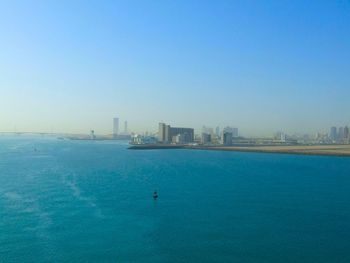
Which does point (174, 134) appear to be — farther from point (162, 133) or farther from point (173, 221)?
point (173, 221)

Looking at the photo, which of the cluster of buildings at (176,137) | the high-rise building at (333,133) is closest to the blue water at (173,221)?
the cluster of buildings at (176,137)

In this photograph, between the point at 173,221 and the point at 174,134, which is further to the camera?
the point at 174,134

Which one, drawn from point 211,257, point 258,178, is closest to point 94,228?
point 211,257

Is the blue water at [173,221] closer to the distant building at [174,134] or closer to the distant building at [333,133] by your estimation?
the distant building at [174,134]

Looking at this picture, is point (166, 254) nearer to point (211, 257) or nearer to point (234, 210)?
point (211, 257)

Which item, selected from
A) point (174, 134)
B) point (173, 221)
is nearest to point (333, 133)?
point (174, 134)

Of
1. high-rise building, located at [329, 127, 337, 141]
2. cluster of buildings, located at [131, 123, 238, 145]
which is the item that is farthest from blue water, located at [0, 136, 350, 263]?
high-rise building, located at [329, 127, 337, 141]

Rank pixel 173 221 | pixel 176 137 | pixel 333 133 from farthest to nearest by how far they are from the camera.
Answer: pixel 333 133, pixel 176 137, pixel 173 221

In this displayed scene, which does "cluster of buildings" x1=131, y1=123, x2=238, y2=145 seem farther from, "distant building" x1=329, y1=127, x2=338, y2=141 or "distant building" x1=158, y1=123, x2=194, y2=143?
"distant building" x1=329, y1=127, x2=338, y2=141
